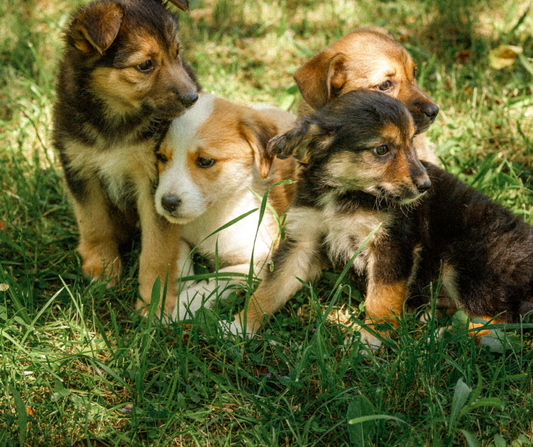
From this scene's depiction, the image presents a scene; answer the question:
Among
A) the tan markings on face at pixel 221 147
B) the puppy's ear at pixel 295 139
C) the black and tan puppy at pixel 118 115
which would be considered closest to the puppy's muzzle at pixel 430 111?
the puppy's ear at pixel 295 139

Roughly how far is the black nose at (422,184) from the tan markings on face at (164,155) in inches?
55.5

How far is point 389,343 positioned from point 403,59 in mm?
2010

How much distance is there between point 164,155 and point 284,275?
1.00 m

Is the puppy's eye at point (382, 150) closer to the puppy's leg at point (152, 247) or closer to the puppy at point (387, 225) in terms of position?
the puppy at point (387, 225)

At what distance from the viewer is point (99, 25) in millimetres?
2693

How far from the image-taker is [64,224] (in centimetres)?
391

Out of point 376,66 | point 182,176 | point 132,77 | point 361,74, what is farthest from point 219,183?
point 376,66

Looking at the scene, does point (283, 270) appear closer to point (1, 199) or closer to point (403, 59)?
point (403, 59)

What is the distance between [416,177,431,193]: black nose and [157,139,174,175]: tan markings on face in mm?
1410

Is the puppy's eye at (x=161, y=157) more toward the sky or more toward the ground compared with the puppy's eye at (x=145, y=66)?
more toward the ground

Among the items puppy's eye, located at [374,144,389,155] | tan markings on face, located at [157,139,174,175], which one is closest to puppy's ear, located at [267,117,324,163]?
puppy's eye, located at [374,144,389,155]

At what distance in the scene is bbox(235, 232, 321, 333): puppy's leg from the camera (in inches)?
120

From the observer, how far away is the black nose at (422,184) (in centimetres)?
266

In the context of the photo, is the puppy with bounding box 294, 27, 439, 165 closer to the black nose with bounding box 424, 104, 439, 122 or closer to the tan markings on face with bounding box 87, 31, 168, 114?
the black nose with bounding box 424, 104, 439, 122
